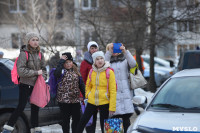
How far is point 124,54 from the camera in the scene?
6.73m

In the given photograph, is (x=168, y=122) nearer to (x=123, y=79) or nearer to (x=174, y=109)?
(x=174, y=109)

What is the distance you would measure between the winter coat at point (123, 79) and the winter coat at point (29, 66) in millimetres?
1157

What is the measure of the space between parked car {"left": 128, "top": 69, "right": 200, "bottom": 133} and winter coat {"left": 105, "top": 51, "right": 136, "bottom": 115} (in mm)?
505

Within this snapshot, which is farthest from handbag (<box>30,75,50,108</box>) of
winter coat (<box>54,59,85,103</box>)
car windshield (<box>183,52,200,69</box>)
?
car windshield (<box>183,52,200,69</box>)

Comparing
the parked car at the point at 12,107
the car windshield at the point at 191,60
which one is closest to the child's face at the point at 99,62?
the parked car at the point at 12,107

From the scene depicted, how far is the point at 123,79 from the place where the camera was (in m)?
6.71

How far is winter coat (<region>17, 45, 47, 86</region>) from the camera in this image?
657 cm

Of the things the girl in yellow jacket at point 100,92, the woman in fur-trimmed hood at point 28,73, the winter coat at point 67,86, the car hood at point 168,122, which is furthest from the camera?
the winter coat at point 67,86

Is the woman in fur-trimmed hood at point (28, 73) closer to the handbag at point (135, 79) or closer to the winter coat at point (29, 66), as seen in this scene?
the winter coat at point (29, 66)

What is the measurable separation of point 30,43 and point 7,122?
1.38 metres

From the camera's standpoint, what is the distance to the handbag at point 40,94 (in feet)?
21.8

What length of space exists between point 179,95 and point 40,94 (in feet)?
7.64

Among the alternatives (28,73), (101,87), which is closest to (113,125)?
(101,87)

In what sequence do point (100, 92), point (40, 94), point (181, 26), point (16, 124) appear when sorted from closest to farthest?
point (100, 92)
point (40, 94)
point (16, 124)
point (181, 26)
